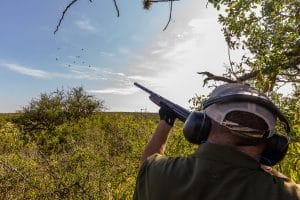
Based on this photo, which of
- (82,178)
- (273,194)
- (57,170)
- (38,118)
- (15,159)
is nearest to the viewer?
(273,194)

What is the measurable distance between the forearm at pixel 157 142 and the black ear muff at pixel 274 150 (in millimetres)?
603

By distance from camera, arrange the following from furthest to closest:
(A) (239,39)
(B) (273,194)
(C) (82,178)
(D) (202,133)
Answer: (C) (82,178)
(A) (239,39)
(D) (202,133)
(B) (273,194)

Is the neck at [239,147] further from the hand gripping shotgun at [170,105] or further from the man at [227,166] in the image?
the hand gripping shotgun at [170,105]

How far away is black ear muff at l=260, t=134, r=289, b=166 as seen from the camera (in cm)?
201

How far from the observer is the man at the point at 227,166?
171 cm

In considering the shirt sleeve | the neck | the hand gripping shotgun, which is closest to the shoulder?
the neck

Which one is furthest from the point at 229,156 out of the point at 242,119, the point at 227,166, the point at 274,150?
the point at 274,150

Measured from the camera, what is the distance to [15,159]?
15344mm

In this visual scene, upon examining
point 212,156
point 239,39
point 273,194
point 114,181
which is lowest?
point 114,181

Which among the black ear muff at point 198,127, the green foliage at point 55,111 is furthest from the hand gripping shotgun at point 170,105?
the green foliage at point 55,111

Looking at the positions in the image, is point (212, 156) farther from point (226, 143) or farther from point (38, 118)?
point (38, 118)

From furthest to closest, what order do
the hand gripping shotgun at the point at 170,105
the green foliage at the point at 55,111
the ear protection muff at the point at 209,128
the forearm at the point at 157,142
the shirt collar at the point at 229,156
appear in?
the green foliage at the point at 55,111 < the hand gripping shotgun at the point at 170,105 < the forearm at the point at 157,142 < the ear protection muff at the point at 209,128 < the shirt collar at the point at 229,156

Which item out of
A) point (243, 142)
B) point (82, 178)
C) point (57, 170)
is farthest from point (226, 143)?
point (57, 170)

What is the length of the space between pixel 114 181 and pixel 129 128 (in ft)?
45.4
